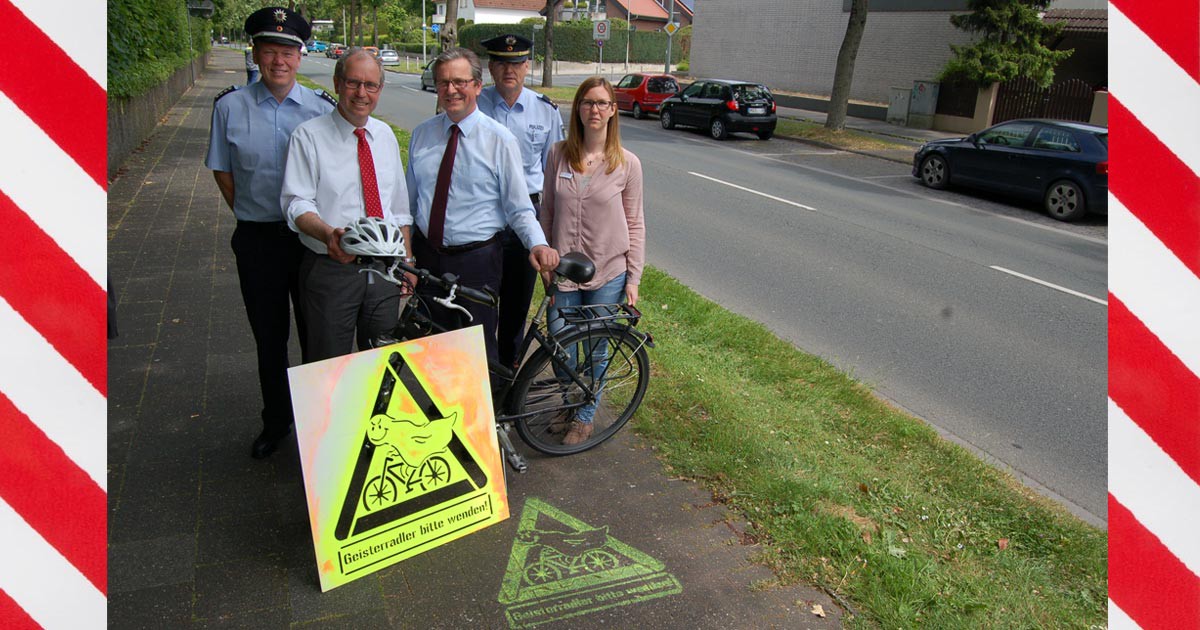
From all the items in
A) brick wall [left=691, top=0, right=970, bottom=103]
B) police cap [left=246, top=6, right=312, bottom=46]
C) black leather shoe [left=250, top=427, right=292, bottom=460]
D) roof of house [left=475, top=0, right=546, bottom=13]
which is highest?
roof of house [left=475, top=0, right=546, bottom=13]

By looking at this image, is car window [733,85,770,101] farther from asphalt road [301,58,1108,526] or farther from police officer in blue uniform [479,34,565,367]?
police officer in blue uniform [479,34,565,367]

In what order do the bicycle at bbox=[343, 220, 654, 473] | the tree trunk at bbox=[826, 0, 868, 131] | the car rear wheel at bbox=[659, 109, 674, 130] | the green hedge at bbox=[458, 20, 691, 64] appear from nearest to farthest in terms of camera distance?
the bicycle at bbox=[343, 220, 654, 473] < the tree trunk at bbox=[826, 0, 868, 131] < the car rear wheel at bbox=[659, 109, 674, 130] < the green hedge at bbox=[458, 20, 691, 64]

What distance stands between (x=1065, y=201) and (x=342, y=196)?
41.6 ft

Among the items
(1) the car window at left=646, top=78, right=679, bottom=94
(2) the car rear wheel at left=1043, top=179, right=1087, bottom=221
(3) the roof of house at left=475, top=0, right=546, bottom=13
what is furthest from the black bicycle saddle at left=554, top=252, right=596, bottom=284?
(3) the roof of house at left=475, top=0, right=546, bottom=13

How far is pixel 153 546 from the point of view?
339cm

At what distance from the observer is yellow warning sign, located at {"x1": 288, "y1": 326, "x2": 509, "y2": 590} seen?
3.11 meters

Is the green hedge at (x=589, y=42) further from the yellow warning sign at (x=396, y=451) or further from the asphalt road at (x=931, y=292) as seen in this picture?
the yellow warning sign at (x=396, y=451)

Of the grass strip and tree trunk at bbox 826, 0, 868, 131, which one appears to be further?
tree trunk at bbox 826, 0, 868, 131

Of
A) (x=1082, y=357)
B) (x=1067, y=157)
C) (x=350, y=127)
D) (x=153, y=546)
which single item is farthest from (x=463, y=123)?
(x=1067, y=157)

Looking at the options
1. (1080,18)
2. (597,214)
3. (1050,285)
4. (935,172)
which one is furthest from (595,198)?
(1080,18)

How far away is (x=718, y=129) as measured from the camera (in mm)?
21969

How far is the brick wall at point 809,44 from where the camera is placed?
96.1ft

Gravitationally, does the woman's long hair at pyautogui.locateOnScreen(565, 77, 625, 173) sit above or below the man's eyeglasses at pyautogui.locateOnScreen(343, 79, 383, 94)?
below

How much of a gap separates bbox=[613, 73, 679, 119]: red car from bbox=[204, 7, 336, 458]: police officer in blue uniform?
23364mm
